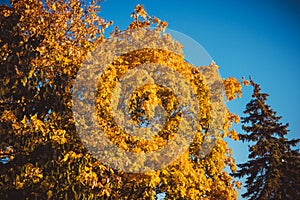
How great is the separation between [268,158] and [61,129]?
54.8 feet

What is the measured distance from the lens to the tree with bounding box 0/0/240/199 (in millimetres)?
7277

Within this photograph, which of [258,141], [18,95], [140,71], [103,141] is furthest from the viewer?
[258,141]

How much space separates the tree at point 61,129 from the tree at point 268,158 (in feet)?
33.7

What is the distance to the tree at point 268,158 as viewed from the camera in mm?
19016

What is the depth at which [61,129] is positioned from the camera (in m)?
8.14

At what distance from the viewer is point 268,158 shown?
66.9 ft

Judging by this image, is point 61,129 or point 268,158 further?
point 268,158

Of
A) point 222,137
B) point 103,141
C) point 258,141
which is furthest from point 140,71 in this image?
point 258,141

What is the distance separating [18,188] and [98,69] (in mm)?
3867

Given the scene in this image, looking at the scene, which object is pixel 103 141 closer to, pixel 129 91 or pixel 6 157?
pixel 129 91

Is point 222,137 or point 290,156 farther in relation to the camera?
point 290,156

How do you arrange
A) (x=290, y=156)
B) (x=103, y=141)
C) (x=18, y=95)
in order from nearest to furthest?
(x=103, y=141) < (x=18, y=95) < (x=290, y=156)

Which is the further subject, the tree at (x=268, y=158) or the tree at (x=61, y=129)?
the tree at (x=268, y=158)

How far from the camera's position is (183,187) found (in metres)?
8.09
